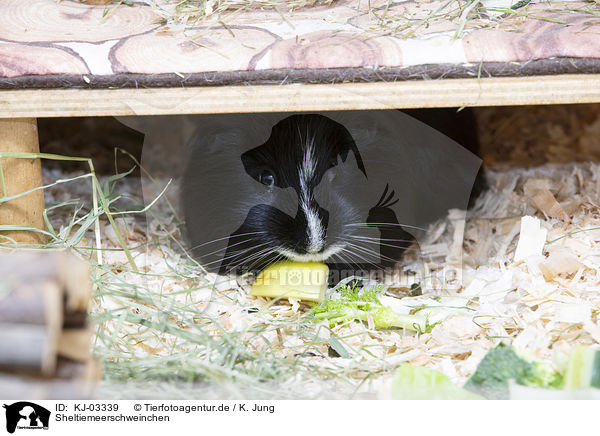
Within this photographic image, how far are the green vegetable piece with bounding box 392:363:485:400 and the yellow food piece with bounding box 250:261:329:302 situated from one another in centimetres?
48

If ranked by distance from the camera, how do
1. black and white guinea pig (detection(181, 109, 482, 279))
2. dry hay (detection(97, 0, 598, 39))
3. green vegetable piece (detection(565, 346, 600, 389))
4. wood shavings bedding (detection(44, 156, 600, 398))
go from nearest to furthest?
green vegetable piece (detection(565, 346, 600, 389)) → wood shavings bedding (detection(44, 156, 600, 398)) → dry hay (detection(97, 0, 598, 39)) → black and white guinea pig (detection(181, 109, 482, 279))

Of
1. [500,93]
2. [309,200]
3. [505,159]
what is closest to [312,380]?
[309,200]

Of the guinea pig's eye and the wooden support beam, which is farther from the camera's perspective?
the guinea pig's eye

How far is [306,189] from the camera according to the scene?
1589 mm

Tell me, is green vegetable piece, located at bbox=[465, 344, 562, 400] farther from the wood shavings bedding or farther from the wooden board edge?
the wooden board edge

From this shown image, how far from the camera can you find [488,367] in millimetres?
1077

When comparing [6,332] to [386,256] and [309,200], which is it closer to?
[309,200]

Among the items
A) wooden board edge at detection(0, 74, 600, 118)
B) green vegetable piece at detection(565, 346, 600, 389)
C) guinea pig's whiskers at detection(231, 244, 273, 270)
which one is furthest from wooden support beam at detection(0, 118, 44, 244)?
green vegetable piece at detection(565, 346, 600, 389)

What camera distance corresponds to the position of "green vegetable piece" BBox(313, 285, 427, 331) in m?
1.51

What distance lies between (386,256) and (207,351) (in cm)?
76

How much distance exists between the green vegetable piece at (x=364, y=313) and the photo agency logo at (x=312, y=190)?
0.13 meters
